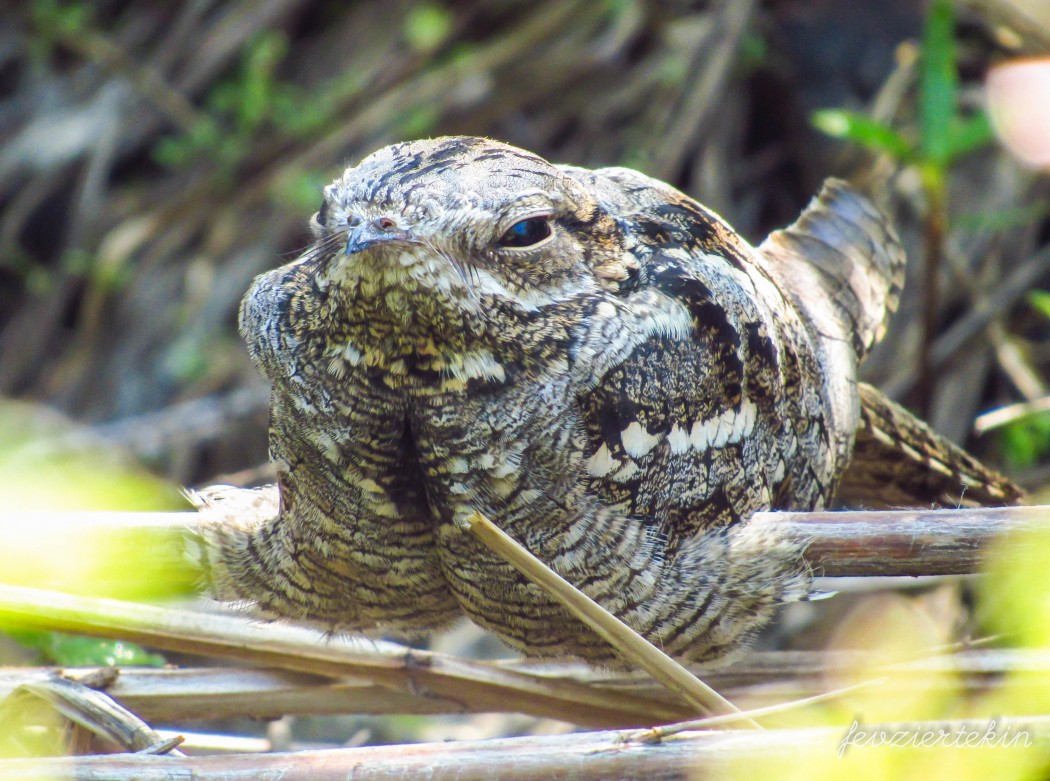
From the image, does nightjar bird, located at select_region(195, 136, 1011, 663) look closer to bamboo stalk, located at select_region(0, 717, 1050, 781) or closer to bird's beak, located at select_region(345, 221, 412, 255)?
bird's beak, located at select_region(345, 221, 412, 255)

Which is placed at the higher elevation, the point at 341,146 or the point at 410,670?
the point at 341,146

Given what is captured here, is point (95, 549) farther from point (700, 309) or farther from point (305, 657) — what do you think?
point (700, 309)

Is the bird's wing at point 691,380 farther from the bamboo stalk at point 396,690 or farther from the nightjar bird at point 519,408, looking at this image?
the bamboo stalk at point 396,690

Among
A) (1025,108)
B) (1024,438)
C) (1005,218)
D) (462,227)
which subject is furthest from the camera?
(1005,218)

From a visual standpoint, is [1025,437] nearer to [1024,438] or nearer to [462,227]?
[1024,438]

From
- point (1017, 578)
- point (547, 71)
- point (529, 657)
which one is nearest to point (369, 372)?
point (529, 657)

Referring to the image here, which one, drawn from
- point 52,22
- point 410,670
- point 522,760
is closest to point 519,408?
point 522,760
